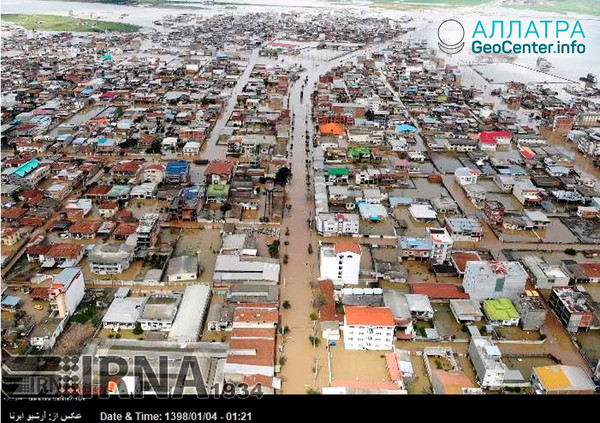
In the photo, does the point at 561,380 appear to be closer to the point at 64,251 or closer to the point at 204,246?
the point at 204,246

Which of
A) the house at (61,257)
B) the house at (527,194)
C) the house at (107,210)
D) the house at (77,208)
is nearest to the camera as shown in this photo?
the house at (61,257)

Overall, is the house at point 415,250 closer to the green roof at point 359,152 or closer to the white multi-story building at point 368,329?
the white multi-story building at point 368,329

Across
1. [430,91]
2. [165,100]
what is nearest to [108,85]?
[165,100]

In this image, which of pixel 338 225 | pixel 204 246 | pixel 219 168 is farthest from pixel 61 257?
pixel 338 225

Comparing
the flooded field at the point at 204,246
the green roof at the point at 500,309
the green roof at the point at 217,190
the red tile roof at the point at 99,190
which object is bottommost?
the flooded field at the point at 204,246

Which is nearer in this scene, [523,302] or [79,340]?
[79,340]

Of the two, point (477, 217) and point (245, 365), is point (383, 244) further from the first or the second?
point (245, 365)

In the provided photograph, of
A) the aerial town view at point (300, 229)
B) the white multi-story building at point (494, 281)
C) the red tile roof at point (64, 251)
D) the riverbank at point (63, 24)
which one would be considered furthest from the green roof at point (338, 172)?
the riverbank at point (63, 24)
